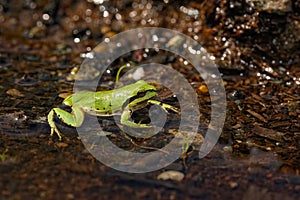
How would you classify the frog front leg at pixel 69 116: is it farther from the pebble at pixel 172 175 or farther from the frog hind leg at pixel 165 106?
the pebble at pixel 172 175

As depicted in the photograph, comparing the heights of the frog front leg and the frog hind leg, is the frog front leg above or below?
below

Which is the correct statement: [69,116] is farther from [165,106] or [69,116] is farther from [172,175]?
[172,175]

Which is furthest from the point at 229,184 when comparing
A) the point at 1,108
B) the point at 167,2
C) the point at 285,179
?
the point at 167,2

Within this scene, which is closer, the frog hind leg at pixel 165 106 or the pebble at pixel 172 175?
the pebble at pixel 172 175

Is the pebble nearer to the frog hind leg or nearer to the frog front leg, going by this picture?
the frog hind leg

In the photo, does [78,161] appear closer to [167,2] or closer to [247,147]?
[247,147]

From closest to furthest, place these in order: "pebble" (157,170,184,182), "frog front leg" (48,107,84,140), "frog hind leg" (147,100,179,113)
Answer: "pebble" (157,170,184,182) → "frog front leg" (48,107,84,140) → "frog hind leg" (147,100,179,113)

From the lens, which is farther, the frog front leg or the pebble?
the frog front leg

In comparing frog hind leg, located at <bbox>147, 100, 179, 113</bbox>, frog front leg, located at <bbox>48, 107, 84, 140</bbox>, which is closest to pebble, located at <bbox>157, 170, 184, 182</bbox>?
frog hind leg, located at <bbox>147, 100, 179, 113</bbox>

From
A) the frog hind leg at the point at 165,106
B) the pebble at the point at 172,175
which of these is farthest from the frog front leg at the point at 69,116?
the pebble at the point at 172,175

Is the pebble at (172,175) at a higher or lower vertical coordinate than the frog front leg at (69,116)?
lower

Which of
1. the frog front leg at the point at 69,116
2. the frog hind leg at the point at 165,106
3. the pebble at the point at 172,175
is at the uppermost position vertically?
the frog hind leg at the point at 165,106

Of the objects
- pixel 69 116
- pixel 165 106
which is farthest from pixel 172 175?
pixel 69 116
